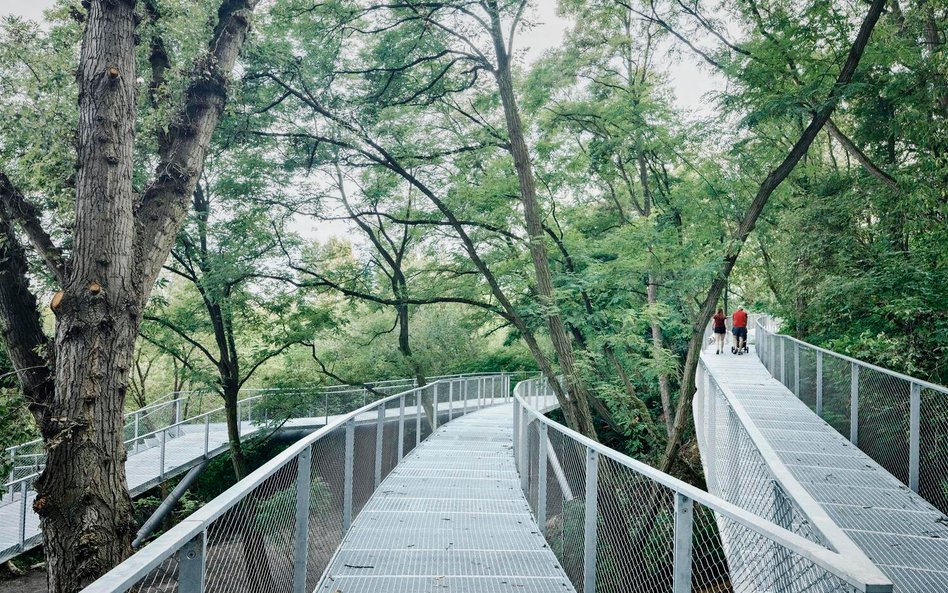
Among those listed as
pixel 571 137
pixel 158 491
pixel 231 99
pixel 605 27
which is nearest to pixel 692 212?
pixel 571 137

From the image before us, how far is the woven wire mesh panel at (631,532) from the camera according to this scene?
4008 mm

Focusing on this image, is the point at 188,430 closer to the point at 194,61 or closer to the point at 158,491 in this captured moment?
the point at 158,491

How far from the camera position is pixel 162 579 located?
8.75 ft

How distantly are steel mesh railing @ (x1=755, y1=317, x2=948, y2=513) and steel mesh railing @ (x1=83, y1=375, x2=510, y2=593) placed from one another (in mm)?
6892

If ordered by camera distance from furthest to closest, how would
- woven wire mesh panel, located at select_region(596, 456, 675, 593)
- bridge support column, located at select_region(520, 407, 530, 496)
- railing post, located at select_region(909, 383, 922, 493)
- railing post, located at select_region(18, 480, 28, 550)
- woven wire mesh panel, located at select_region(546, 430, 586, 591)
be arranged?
1. railing post, located at select_region(18, 480, 28, 550)
2. bridge support column, located at select_region(520, 407, 530, 496)
3. railing post, located at select_region(909, 383, 922, 493)
4. woven wire mesh panel, located at select_region(546, 430, 586, 591)
5. woven wire mesh panel, located at select_region(596, 456, 675, 593)

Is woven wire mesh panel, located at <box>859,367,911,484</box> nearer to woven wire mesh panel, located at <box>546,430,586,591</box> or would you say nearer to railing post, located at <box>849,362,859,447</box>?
railing post, located at <box>849,362,859,447</box>

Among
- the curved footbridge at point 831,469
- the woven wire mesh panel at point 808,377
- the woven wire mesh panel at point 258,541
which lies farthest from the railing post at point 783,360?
the woven wire mesh panel at point 258,541

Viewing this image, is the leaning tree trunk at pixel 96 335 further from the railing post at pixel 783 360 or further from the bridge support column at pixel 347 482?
the railing post at pixel 783 360

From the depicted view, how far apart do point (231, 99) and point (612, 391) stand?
11271mm

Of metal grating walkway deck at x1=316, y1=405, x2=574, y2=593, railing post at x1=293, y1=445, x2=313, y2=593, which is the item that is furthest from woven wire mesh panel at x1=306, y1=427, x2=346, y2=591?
railing post at x1=293, y1=445, x2=313, y2=593

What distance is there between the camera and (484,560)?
5273mm

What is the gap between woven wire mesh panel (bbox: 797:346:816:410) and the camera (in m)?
12.4

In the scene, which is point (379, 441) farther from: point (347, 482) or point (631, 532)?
Answer: point (631, 532)

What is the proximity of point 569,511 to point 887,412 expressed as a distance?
605 centimetres
